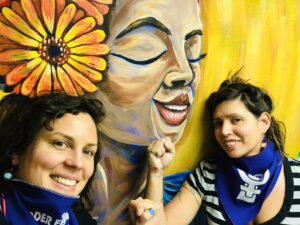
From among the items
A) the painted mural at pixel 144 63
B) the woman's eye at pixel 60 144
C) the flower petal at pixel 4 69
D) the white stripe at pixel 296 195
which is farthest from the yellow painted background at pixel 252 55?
the flower petal at pixel 4 69

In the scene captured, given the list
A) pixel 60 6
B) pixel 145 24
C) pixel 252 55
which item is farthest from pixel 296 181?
pixel 60 6

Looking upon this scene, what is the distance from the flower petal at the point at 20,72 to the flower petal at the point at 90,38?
10 centimetres

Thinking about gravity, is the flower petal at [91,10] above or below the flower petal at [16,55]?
above

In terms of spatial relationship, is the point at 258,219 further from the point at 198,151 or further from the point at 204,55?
→ the point at 204,55

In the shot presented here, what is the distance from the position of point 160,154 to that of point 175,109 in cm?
16

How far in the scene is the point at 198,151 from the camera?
1.30 metres

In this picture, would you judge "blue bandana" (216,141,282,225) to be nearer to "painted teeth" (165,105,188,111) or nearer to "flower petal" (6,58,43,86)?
"painted teeth" (165,105,188,111)

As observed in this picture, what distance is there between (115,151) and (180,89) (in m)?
0.29

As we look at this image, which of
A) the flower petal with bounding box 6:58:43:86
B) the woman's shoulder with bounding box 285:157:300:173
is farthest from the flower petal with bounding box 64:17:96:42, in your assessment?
the woman's shoulder with bounding box 285:157:300:173

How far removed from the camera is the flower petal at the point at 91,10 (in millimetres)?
1040

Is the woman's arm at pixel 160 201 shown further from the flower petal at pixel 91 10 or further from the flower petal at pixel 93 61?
the flower petal at pixel 91 10

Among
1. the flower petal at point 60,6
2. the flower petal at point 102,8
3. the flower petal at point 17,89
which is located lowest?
the flower petal at point 17,89

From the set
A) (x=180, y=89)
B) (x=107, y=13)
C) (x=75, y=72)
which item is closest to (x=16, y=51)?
(x=75, y=72)

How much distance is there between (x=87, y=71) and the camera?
1056mm
